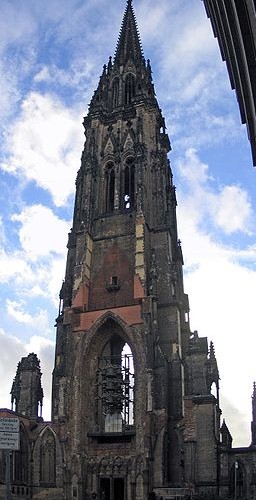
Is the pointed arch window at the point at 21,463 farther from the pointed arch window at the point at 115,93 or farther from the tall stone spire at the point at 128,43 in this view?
the tall stone spire at the point at 128,43

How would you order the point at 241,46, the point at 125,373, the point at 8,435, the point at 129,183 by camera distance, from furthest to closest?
the point at 129,183 < the point at 125,373 < the point at 8,435 < the point at 241,46

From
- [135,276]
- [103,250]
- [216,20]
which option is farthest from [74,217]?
[216,20]

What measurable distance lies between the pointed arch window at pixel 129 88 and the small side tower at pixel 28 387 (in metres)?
24.2

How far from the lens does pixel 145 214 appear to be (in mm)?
41094

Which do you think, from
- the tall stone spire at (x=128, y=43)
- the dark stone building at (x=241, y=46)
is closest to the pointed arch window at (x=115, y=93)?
the tall stone spire at (x=128, y=43)

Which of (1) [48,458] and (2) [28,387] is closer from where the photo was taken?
(1) [48,458]

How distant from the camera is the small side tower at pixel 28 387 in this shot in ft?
127

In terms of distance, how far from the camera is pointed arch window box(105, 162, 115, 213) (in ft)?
146

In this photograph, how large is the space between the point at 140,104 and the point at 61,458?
92.7ft

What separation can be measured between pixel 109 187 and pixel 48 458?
20.8 metres

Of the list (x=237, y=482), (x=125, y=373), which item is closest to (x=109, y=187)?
(x=125, y=373)

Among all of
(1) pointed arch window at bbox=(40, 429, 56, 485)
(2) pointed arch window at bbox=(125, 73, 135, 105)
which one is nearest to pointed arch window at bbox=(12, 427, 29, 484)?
(1) pointed arch window at bbox=(40, 429, 56, 485)

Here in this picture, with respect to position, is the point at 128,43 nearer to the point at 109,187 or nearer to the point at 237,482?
the point at 109,187

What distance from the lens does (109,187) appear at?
45438mm
